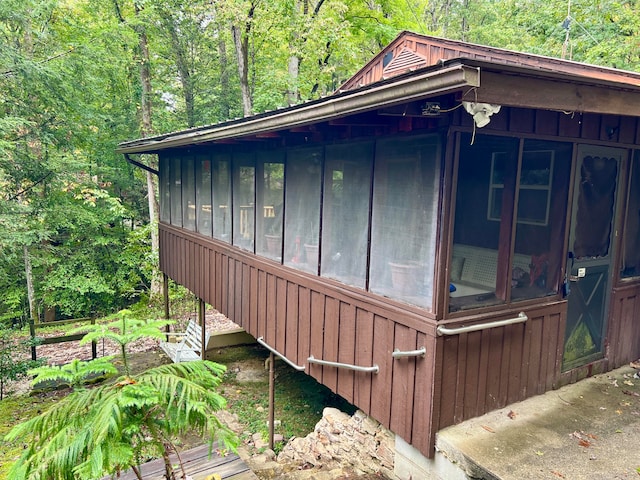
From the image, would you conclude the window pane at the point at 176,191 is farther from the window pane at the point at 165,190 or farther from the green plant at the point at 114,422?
the green plant at the point at 114,422

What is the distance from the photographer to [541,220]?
3.58 meters

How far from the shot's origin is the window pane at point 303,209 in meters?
4.39

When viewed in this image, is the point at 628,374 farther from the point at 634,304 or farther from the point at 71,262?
the point at 71,262

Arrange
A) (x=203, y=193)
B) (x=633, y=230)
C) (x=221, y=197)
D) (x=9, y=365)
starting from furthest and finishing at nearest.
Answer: (x=9, y=365), (x=203, y=193), (x=221, y=197), (x=633, y=230)

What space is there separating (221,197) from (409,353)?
4.27 m

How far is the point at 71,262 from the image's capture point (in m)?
12.5

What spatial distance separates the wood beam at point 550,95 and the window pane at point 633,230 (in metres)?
1.55

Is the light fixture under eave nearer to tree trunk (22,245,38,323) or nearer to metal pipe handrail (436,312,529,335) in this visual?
metal pipe handrail (436,312,529,335)

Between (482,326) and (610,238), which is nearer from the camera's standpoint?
(482,326)

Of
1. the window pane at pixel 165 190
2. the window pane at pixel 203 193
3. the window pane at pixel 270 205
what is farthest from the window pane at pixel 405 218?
the window pane at pixel 165 190

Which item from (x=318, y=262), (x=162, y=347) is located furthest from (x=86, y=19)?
(x=318, y=262)

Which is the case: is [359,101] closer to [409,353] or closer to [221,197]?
[409,353]

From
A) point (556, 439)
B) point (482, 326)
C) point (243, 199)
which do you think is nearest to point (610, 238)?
point (482, 326)

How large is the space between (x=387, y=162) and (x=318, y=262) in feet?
4.45
